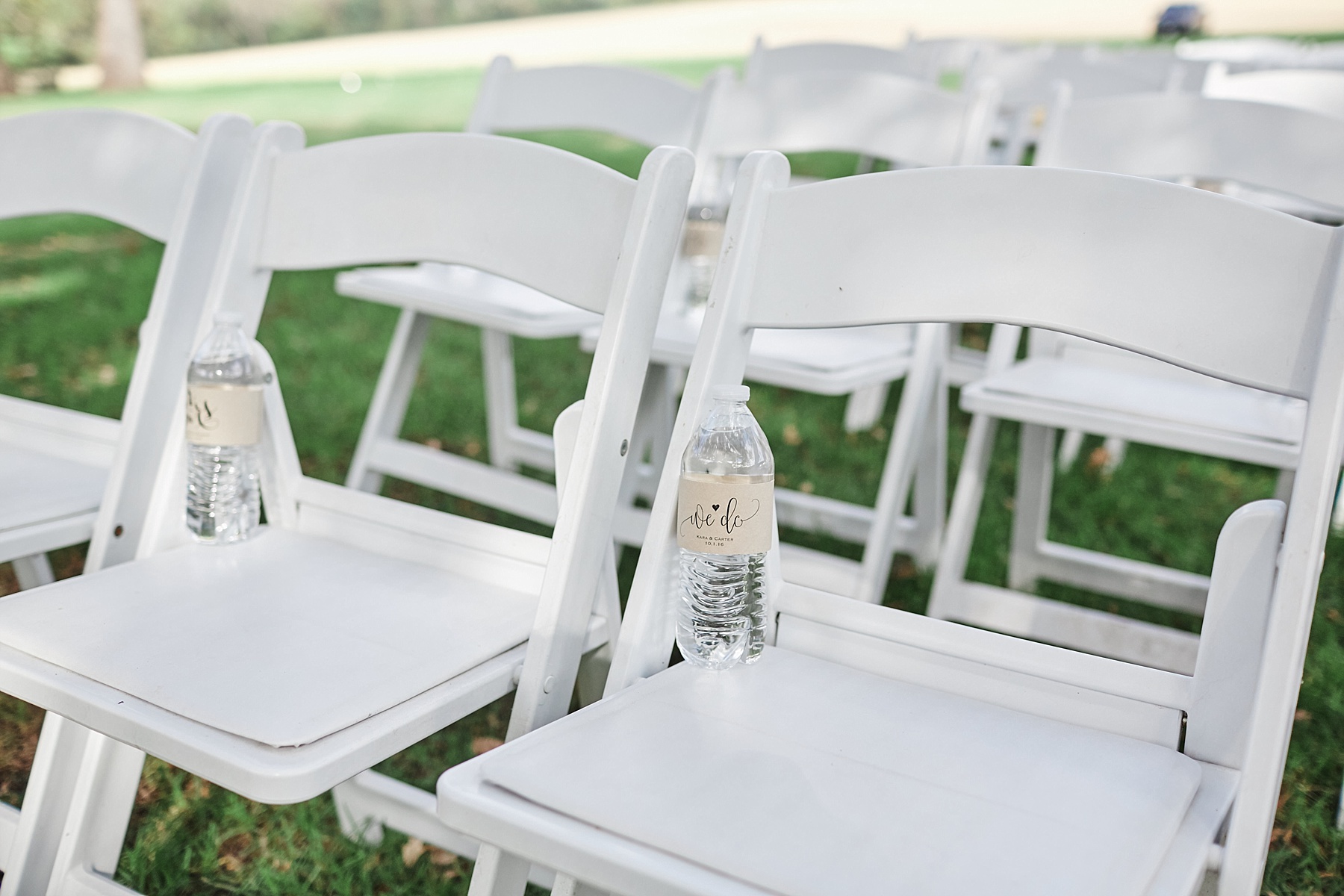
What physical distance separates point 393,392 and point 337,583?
1.42 meters

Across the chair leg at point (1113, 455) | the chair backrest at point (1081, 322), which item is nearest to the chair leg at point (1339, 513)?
the chair leg at point (1113, 455)

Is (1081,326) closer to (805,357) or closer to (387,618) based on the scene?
(387,618)

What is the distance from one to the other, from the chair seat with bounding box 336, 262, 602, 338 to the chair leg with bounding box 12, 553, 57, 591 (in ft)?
2.80

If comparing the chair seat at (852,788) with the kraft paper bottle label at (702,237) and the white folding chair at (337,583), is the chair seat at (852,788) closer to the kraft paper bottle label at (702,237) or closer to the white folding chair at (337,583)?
the white folding chair at (337,583)

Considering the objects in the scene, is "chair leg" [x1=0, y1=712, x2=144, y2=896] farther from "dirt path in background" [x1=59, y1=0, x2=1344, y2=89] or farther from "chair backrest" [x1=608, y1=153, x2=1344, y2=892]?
"dirt path in background" [x1=59, y1=0, x2=1344, y2=89]

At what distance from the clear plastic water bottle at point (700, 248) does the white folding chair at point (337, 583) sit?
3.61 ft

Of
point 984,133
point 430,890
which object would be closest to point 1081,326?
point 430,890

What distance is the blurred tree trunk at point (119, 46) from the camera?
44.6 feet

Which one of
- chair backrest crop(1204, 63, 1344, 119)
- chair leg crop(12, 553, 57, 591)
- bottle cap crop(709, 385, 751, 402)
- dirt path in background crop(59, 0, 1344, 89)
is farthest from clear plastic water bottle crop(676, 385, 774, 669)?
dirt path in background crop(59, 0, 1344, 89)

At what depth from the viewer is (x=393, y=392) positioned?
9.08ft

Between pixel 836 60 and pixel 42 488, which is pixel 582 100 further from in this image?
pixel 42 488

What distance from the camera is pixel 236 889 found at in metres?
1.71

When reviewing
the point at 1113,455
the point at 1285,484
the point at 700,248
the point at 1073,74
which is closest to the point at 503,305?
the point at 700,248

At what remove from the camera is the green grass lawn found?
1.79 m
